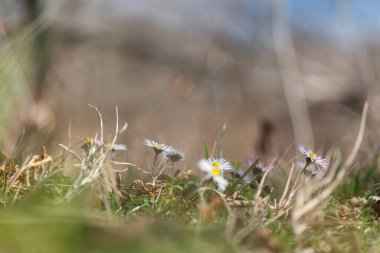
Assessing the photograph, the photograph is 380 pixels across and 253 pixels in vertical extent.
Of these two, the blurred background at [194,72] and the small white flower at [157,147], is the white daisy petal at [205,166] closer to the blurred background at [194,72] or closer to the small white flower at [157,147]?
the small white flower at [157,147]

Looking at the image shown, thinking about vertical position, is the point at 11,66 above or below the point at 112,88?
above

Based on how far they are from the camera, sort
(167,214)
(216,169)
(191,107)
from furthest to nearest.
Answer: (191,107)
(216,169)
(167,214)

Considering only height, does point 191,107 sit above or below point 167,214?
below

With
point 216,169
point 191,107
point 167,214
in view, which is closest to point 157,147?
point 216,169

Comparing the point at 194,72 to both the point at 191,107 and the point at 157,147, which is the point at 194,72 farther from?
the point at 157,147

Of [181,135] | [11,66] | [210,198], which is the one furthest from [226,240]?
[181,135]

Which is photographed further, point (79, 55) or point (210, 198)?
point (79, 55)

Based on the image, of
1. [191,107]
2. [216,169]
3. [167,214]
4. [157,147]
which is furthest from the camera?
[191,107]

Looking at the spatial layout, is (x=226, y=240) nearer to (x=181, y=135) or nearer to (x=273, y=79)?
(x=181, y=135)
